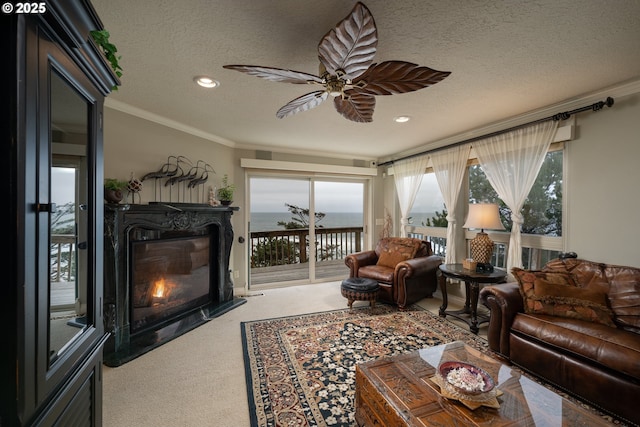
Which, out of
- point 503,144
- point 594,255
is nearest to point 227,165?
point 503,144

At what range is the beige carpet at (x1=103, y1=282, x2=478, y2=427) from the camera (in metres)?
1.64

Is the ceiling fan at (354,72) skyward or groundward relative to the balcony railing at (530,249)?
skyward

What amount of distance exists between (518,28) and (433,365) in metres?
2.08

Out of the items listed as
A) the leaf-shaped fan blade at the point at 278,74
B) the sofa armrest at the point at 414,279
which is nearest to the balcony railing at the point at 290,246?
the sofa armrest at the point at 414,279

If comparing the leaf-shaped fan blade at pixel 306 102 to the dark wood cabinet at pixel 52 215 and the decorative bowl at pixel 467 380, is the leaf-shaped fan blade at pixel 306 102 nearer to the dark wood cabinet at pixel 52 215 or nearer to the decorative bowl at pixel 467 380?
the dark wood cabinet at pixel 52 215

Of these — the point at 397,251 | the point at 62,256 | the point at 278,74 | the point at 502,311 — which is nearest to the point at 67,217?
the point at 62,256

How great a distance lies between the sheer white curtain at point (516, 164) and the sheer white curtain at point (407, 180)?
109cm

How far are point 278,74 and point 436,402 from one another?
1.92 meters

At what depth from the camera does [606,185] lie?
232 centimetres

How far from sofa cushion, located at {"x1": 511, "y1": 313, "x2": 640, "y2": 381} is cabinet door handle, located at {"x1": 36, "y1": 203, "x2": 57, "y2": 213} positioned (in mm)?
2871

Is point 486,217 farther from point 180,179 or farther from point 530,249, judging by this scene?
point 180,179

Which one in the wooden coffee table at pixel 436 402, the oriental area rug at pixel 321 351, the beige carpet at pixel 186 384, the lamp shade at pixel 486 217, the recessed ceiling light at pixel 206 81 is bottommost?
the beige carpet at pixel 186 384

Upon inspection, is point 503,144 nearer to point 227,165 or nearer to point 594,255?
point 594,255

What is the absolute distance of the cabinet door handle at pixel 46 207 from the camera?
26.1 inches
